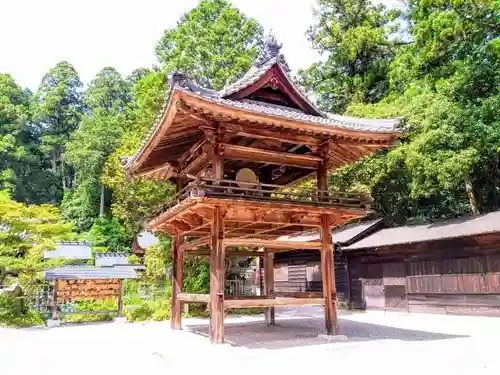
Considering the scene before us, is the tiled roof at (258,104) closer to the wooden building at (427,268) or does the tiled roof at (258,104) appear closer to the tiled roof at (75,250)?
the wooden building at (427,268)

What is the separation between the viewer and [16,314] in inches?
776

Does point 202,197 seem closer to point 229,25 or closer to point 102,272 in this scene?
point 102,272

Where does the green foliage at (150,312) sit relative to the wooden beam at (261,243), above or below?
below

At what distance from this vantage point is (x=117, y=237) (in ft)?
158

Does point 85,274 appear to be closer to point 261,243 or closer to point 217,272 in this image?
point 217,272

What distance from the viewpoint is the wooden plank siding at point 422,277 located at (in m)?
18.7

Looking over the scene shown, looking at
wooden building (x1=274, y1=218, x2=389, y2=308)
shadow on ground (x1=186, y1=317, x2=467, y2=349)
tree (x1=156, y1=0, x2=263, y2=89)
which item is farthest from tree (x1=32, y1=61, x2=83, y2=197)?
shadow on ground (x1=186, y1=317, x2=467, y2=349)

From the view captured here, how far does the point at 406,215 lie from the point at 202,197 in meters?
28.7

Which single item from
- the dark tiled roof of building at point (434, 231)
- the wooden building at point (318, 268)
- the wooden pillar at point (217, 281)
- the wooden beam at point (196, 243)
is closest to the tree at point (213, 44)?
the wooden building at point (318, 268)

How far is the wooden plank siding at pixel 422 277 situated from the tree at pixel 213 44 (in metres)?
13.8

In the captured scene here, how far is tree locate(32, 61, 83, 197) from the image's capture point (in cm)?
6053

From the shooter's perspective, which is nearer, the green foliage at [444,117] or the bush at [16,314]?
the bush at [16,314]

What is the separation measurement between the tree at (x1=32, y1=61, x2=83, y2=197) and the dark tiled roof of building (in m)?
46.4

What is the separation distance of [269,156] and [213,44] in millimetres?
20697
